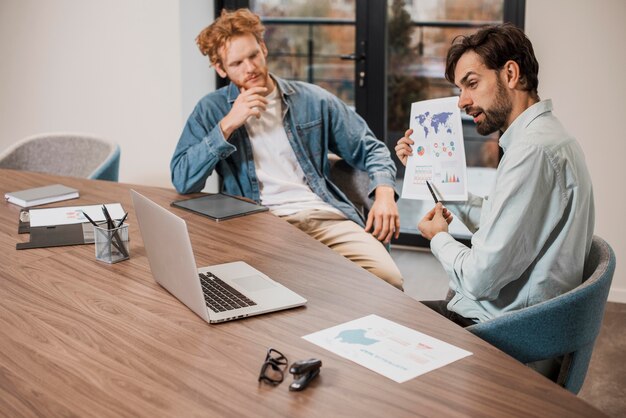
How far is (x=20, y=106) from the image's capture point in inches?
198

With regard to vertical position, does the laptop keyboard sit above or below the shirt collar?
→ below

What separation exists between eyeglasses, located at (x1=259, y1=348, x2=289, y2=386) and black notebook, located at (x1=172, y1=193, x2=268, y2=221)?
1.09 m

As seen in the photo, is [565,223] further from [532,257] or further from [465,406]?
[465,406]

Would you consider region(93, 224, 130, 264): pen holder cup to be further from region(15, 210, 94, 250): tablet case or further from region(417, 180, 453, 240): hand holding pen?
region(417, 180, 453, 240): hand holding pen

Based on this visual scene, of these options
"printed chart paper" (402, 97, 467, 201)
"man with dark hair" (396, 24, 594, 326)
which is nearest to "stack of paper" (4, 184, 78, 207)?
"printed chart paper" (402, 97, 467, 201)

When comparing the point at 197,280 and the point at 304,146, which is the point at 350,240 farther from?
the point at 197,280

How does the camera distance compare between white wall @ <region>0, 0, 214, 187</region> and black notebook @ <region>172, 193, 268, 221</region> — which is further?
white wall @ <region>0, 0, 214, 187</region>

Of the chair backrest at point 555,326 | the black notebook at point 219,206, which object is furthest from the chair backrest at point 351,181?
the chair backrest at point 555,326

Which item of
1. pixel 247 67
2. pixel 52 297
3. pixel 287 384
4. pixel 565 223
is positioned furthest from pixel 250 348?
pixel 247 67

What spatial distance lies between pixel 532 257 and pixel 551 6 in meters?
2.23

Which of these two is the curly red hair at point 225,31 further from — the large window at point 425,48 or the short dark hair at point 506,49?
the large window at point 425,48

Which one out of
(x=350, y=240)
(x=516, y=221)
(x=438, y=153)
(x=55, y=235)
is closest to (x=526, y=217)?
(x=516, y=221)

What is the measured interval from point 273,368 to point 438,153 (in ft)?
3.61

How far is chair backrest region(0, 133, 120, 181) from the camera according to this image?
3.68 metres
